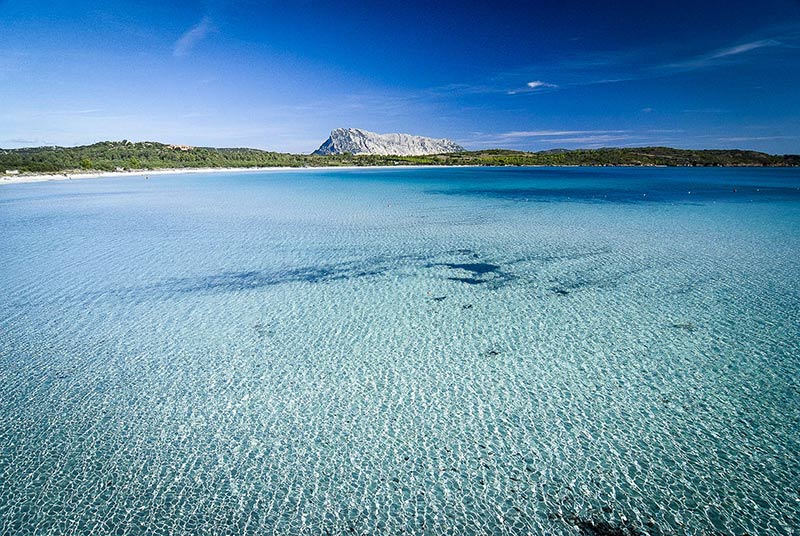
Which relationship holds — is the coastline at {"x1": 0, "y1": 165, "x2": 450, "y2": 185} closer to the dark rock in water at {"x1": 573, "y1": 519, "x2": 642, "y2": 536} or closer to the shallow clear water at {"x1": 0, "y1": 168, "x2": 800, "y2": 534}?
the shallow clear water at {"x1": 0, "y1": 168, "x2": 800, "y2": 534}

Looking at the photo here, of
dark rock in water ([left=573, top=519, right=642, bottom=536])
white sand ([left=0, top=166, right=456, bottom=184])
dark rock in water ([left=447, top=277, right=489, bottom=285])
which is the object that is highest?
white sand ([left=0, top=166, right=456, bottom=184])

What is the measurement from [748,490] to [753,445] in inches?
38.2

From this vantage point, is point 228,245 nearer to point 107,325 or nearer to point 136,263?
point 136,263

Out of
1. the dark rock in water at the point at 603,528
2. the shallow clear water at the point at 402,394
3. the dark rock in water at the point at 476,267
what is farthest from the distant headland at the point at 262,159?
the dark rock in water at the point at 603,528

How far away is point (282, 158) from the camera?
119750mm

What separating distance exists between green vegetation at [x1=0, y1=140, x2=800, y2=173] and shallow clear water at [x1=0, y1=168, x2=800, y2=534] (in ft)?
242

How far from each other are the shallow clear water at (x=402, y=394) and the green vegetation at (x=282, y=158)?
73.9m

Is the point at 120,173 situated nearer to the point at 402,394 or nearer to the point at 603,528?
the point at 402,394

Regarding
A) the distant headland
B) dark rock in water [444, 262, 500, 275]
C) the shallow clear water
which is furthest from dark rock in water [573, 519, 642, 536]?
the distant headland

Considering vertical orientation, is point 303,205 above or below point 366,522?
above

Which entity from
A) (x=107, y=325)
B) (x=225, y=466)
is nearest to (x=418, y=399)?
(x=225, y=466)

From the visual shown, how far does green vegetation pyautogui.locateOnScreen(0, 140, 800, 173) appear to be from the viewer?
78.0 m

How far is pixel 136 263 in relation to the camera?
46.9ft

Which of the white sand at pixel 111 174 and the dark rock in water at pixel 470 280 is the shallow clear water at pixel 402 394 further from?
the white sand at pixel 111 174
